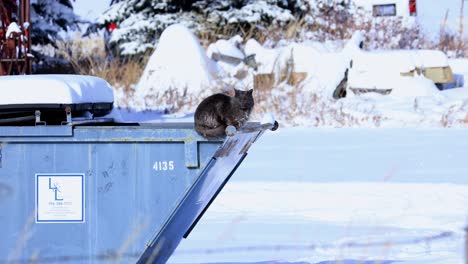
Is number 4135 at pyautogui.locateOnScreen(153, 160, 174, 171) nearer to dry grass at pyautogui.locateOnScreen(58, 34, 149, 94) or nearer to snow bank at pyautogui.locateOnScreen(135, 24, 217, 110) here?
snow bank at pyautogui.locateOnScreen(135, 24, 217, 110)

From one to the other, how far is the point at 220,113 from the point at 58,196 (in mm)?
957

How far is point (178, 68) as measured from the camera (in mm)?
17078

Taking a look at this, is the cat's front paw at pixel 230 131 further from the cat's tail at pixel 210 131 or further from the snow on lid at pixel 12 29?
the snow on lid at pixel 12 29

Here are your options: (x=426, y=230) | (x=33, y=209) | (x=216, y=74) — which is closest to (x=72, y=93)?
(x=33, y=209)

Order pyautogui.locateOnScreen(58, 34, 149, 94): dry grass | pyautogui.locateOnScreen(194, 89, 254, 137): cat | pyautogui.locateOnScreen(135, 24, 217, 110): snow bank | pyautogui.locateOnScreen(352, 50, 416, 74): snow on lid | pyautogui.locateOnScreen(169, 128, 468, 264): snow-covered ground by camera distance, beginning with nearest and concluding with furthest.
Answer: pyautogui.locateOnScreen(194, 89, 254, 137): cat → pyautogui.locateOnScreen(169, 128, 468, 264): snow-covered ground → pyautogui.locateOnScreen(352, 50, 416, 74): snow on lid → pyautogui.locateOnScreen(135, 24, 217, 110): snow bank → pyautogui.locateOnScreen(58, 34, 149, 94): dry grass

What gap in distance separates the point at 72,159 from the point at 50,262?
57 centimetres

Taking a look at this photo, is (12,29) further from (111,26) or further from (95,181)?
(95,181)

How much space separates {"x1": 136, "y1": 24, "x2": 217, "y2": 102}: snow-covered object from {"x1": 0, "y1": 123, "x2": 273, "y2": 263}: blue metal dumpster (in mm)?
11755

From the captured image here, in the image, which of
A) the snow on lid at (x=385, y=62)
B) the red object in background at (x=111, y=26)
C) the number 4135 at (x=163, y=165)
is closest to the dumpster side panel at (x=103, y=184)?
the number 4135 at (x=163, y=165)

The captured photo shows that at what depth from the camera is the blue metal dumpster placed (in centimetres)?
438

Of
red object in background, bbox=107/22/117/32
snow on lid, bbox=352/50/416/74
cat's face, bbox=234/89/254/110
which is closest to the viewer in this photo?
cat's face, bbox=234/89/254/110

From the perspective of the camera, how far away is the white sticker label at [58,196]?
4398mm

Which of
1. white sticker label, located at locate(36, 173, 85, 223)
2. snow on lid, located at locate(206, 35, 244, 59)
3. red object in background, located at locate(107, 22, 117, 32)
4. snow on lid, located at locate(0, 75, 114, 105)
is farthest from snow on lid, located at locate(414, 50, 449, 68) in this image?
white sticker label, located at locate(36, 173, 85, 223)

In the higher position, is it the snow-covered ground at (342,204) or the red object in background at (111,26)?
the red object in background at (111,26)
